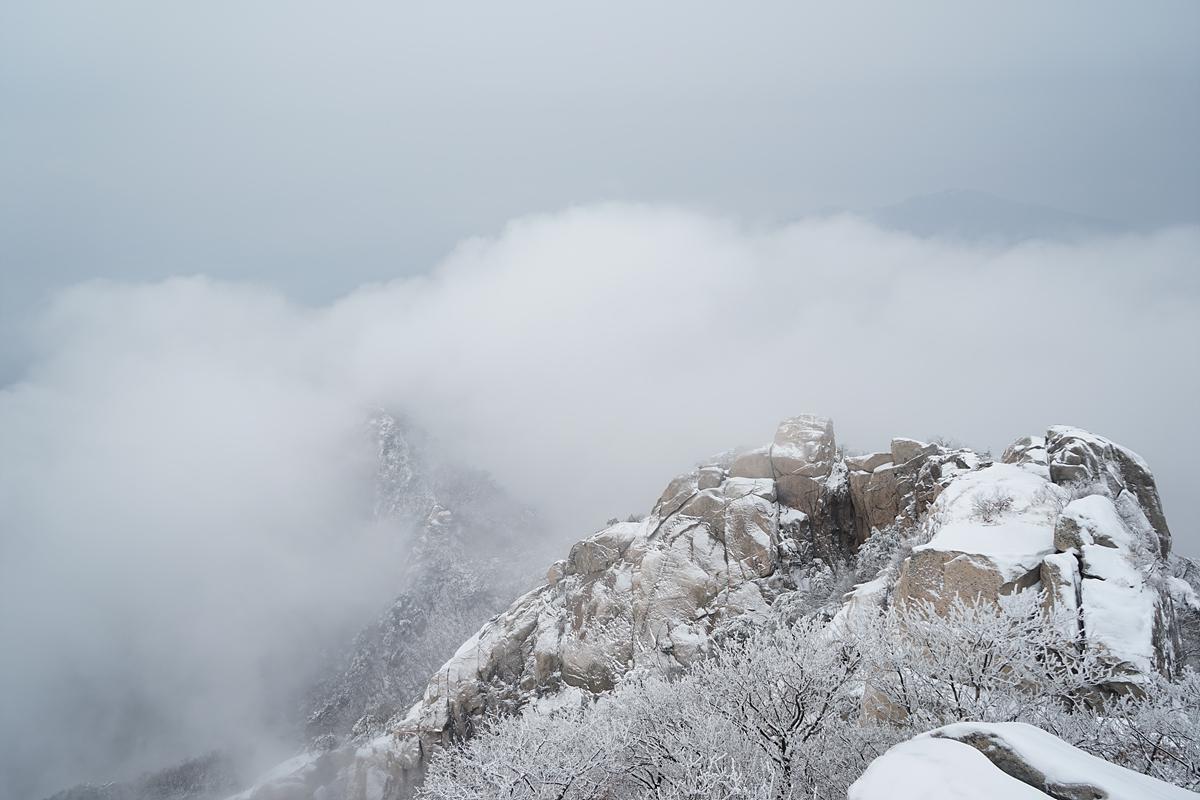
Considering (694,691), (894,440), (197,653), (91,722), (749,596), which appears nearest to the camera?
(694,691)

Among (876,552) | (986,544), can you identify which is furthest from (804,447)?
(986,544)

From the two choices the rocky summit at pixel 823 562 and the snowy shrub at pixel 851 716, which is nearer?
the snowy shrub at pixel 851 716

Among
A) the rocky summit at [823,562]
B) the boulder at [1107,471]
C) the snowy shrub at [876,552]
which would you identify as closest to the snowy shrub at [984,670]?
the rocky summit at [823,562]

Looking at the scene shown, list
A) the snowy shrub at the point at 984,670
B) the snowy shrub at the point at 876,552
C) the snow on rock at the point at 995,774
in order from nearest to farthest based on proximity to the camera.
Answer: the snow on rock at the point at 995,774 < the snowy shrub at the point at 984,670 < the snowy shrub at the point at 876,552

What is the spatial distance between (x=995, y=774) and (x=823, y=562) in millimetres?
39160

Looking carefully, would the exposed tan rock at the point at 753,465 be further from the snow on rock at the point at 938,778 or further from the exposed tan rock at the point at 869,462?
the snow on rock at the point at 938,778

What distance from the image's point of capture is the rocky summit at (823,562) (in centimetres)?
1842

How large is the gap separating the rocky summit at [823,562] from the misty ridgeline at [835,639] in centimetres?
13

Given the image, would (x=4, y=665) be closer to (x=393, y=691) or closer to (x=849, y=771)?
(x=393, y=691)

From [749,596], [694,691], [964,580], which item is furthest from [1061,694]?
[749,596]

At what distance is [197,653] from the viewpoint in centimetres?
16700

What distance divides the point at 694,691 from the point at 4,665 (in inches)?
10590

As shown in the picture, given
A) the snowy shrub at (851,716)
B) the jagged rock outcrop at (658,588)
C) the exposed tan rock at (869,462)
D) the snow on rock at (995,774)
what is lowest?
the jagged rock outcrop at (658,588)

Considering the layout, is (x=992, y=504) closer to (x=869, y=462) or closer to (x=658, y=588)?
(x=869, y=462)
